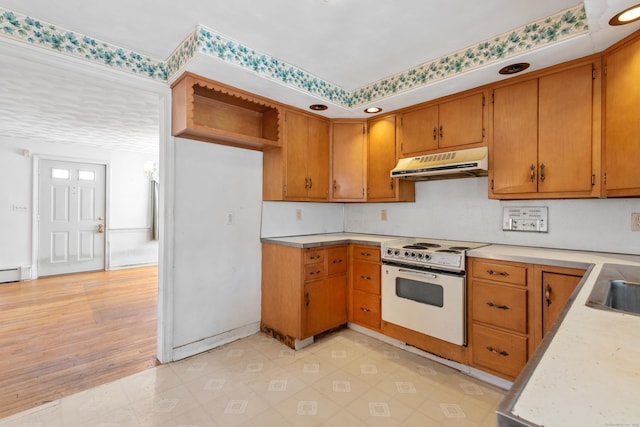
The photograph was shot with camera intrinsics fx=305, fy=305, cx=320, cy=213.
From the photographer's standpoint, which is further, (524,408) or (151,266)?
(151,266)

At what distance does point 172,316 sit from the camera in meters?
2.48

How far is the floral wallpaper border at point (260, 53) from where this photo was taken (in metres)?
1.84

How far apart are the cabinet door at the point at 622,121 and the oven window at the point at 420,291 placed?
1253 millimetres

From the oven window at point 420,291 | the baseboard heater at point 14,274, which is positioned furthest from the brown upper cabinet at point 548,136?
the baseboard heater at point 14,274

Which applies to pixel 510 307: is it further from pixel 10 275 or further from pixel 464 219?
pixel 10 275

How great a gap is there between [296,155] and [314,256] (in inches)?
40.1

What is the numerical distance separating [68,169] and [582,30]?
6908 mm

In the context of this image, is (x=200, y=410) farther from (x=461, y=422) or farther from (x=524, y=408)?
(x=524, y=408)

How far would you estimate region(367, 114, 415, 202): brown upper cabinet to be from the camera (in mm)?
3043

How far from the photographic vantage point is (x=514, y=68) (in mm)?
2148

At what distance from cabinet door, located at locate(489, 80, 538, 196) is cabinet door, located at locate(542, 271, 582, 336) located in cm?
68

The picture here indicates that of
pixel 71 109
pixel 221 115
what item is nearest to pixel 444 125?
pixel 221 115

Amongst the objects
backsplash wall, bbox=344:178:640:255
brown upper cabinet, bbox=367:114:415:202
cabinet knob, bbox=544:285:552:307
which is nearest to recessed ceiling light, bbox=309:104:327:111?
brown upper cabinet, bbox=367:114:415:202

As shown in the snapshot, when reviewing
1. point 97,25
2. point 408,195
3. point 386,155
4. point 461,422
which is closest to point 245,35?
point 97,25
